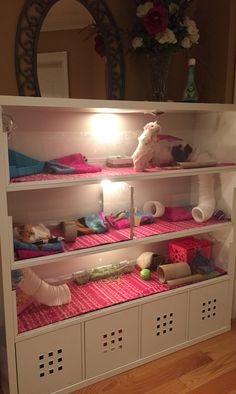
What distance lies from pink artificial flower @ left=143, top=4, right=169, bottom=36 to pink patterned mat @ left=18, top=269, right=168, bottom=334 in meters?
1.36

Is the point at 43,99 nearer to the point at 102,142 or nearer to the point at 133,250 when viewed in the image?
the point at 102,142

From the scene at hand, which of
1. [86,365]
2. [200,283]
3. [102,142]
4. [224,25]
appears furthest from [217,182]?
[86,365]

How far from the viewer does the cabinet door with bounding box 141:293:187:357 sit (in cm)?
188

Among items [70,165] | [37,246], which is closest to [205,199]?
[70,165]

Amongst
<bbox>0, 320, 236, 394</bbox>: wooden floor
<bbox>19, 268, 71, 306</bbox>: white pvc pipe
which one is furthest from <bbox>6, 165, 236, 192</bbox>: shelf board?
<bbox>0, 320, 236, 394</bbox>: wooden floor

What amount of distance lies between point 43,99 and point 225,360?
166 centimetres

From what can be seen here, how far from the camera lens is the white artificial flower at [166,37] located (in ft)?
5.89

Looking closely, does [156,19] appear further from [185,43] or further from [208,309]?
[208,309]

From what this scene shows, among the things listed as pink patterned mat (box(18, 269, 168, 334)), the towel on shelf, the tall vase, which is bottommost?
pink patterned mat (box(18, 269, 168, 334))

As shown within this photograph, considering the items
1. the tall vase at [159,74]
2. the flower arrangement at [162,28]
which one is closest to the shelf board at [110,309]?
the tall vase at [159,74]

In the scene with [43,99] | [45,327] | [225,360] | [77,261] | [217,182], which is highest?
[43,99]

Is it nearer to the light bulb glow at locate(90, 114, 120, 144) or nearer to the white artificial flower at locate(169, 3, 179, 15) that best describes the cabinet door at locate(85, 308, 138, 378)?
the light bulb glow at locate(90, 114, 120, 144)

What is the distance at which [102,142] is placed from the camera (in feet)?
6.49

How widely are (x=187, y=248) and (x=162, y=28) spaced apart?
4.04ft
